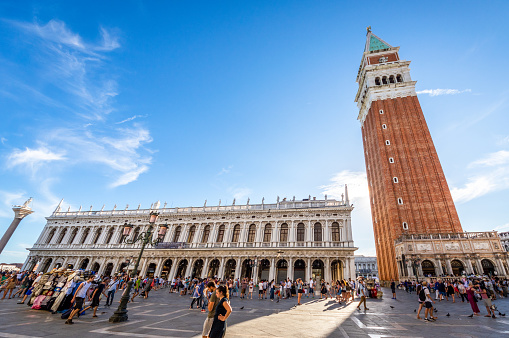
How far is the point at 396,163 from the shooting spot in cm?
3475

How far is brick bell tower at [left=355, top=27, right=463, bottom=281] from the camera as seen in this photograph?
3052cm

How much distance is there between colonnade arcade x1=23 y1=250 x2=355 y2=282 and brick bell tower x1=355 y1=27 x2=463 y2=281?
10282 mm

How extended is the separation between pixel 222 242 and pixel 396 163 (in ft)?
93.2

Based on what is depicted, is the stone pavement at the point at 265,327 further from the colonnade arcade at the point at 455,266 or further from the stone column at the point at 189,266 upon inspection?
the stone column at the point at 189,266

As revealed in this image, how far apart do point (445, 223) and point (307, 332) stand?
31.8m

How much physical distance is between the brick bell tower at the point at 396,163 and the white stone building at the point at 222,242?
31.8ft

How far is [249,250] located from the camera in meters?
29.6

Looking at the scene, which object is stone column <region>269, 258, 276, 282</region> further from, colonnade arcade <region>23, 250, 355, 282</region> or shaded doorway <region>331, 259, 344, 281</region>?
shaded doorway <region>331, 259, 344, 281</region>

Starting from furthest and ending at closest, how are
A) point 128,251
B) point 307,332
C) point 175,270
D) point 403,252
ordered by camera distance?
point 128,251
point 175,270
point 403,252
point 307,332

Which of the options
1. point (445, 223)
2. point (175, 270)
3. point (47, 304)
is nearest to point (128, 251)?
point (175, 270)

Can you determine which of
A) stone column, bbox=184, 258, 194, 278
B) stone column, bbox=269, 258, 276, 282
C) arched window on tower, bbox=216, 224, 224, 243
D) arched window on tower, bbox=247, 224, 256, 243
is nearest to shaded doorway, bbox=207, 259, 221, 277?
stone column, bbox=184, 258, 194, 278

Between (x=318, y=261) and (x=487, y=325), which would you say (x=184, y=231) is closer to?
(x=318, y=261)

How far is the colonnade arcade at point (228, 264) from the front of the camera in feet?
87.6

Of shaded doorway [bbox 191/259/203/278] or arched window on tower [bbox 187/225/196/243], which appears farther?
arched window on tower [bbox 187/225/196/243]
